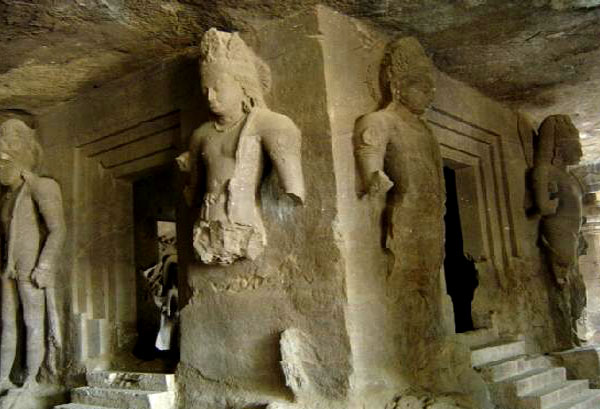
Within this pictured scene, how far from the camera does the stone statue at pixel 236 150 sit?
10.9 ft

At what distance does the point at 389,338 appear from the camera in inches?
132

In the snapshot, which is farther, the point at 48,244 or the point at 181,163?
the point at 48,244

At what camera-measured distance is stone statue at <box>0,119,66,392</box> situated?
14.6 ft

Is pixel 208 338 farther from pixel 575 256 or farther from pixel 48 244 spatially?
pixel 575 256

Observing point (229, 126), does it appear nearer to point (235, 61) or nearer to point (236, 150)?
point (236, 150)

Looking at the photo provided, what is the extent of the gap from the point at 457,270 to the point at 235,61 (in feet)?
10.1

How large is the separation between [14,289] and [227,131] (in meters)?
2.23

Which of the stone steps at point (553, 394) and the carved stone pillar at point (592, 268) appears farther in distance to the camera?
the carved stone pillar at point (592, 268)

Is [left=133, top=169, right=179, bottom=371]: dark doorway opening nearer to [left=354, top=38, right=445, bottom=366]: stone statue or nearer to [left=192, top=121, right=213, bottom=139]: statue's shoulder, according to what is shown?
[left=192, top=121, right=213, bottom=139]: statue's shoulder

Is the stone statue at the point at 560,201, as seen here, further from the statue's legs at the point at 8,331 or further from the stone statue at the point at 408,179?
the statue's legs at the point at 8,331

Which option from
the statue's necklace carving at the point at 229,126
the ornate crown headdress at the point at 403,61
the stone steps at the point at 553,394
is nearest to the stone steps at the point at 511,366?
the stone steps at the point at 553,394

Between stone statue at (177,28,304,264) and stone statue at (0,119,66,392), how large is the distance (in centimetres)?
164

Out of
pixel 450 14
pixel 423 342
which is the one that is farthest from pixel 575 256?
pixel 450 14

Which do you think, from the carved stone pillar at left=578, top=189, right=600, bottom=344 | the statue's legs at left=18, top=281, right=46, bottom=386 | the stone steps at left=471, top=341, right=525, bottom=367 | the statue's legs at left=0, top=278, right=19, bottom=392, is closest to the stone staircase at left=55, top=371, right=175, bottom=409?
the statue's legs at left=18, top=281, right=46, bottom=386
